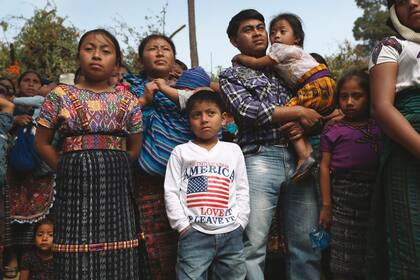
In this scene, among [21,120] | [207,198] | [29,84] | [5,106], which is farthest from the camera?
[29,84]

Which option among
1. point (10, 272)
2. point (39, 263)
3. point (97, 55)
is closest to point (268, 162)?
point (97, 55)

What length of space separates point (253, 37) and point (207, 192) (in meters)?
1.10

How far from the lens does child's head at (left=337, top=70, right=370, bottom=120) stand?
2.97 m

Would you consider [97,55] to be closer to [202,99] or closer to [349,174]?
[202,99]

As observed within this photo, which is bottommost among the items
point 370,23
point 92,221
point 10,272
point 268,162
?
point 10,272

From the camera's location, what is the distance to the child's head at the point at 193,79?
3.19 meters

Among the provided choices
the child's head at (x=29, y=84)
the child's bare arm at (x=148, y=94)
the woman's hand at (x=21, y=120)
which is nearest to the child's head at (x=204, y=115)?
the child's bare arm at (x=148, y=94)

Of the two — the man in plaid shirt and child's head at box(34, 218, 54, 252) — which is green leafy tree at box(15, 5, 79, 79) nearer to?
child's head at box(34, 218, 54, 252)

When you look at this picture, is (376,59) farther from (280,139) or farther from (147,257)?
(147,257)

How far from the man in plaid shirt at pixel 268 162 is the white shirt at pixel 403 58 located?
68 cm

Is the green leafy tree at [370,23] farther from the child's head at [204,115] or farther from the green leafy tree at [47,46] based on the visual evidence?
the child's head at [204,115]

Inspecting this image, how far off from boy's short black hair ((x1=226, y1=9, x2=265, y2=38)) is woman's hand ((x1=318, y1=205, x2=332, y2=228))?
4.33 ft

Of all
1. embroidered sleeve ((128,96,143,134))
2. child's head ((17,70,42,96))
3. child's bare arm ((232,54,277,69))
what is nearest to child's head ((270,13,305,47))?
child's bare arm ((232,54,277,69))

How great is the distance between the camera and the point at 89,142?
2.68m
